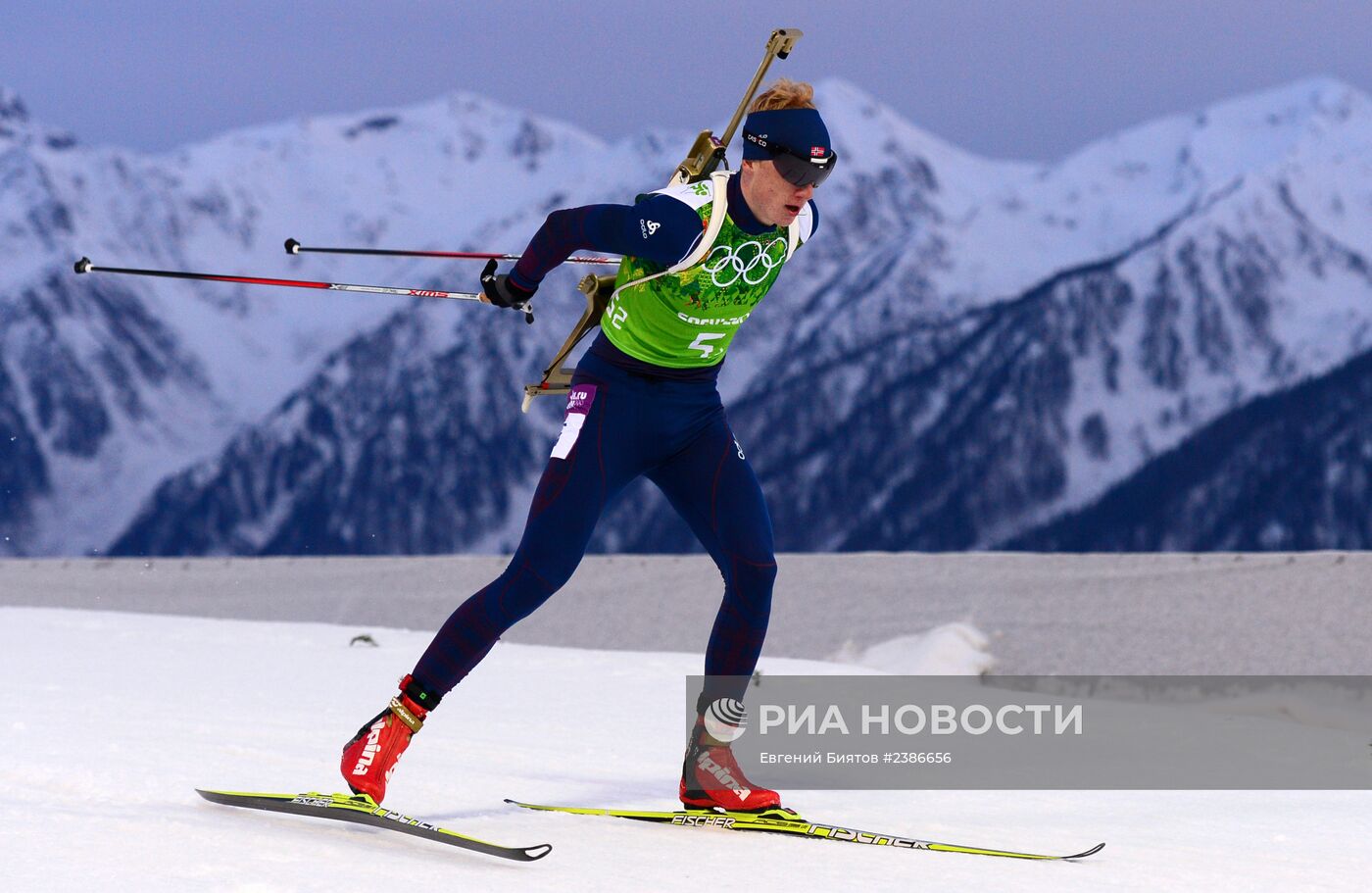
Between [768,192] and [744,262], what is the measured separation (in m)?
0.21

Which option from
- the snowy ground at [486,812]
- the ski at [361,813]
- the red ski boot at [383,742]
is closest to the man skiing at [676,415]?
the red ski boot at [383,742]

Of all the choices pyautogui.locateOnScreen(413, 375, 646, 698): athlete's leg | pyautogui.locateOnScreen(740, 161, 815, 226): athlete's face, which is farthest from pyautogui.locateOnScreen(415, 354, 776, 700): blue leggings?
pyautogui.locateOnScreen(740, 161, 815, 226): athlete's face

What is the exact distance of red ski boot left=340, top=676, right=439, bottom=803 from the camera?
4.37 meters

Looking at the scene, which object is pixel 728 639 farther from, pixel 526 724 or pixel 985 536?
pixel 985 536

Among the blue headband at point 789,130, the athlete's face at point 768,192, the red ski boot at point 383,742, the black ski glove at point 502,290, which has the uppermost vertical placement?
the blue headband at point 789,130

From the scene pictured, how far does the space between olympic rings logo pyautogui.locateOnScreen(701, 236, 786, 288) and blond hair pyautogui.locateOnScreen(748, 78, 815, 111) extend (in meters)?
0.39

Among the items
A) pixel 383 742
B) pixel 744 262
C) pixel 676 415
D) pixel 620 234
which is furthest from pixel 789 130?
pixel 383 742

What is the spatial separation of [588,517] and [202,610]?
15.7 metres

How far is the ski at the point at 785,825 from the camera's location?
4.47 meters

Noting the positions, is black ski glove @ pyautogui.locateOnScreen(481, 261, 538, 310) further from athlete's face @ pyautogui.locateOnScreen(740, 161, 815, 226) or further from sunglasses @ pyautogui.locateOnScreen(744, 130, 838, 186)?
sunglasses @ pyautogui.locateOnScreen(744, 130, 838, 186)

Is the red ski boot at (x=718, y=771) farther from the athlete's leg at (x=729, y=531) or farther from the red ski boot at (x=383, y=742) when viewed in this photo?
the red ski boot at (x=383, y=742)

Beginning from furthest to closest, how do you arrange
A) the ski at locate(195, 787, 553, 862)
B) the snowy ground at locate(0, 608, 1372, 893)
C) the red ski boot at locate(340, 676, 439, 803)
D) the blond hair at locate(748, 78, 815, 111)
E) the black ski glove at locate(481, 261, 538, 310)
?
the blond hair at locate(748, 78, 815, 111), the black ski glove at locate(481, 261, 538, 310), the red ski boot at locate(340, 676, 439, 803), the ski at locate(195, 787, 553, 862), the snowy ground at locate(0, 608, 1372, 893)

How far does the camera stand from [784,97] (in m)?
4.78

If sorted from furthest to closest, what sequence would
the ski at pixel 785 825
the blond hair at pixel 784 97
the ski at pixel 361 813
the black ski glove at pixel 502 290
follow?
the blond hair at pixel 784 97
the black ski glove at pixel 502 290
the ski at pixel 785 825
the ski at pixel 361 813
